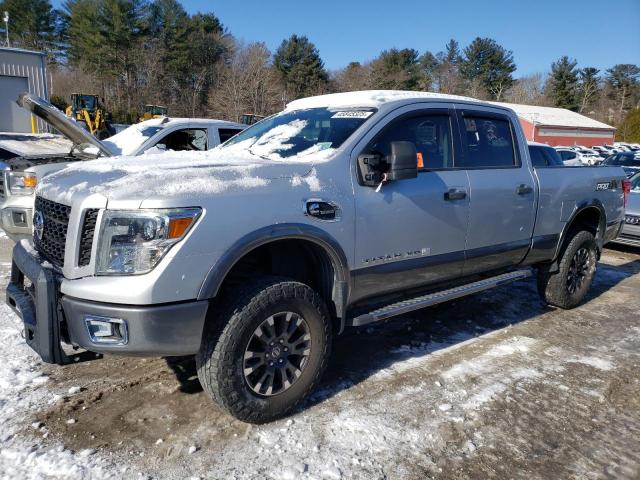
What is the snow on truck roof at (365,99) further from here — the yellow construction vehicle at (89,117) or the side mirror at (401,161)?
the yellow construction vehicle at (89,117)

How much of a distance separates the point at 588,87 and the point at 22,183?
88.7 m

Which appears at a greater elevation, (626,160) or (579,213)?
(626,160)

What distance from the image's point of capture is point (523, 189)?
179 inches

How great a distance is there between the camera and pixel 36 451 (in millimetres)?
2738

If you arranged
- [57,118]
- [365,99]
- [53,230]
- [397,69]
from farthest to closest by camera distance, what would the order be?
[397,69] < [57,118] < [365,99] < [53,230]

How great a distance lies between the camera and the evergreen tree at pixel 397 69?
61.6m

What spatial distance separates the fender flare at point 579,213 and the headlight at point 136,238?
13.4 feet

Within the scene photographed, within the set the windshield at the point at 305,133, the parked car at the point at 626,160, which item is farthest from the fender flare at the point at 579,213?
the parked car at the point at 626,160

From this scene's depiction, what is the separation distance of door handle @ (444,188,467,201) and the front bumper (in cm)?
205

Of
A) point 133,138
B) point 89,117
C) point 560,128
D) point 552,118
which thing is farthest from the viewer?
point 552,118

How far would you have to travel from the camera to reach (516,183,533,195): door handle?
449 centimetres

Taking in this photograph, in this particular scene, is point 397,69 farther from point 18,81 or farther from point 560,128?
point 18,81

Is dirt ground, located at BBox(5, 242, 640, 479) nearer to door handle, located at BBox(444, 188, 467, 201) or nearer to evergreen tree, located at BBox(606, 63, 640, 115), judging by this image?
door handle, located at BBox(444, 188, 467, 201)

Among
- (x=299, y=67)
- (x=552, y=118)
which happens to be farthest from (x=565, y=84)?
(x=299, y=67)
